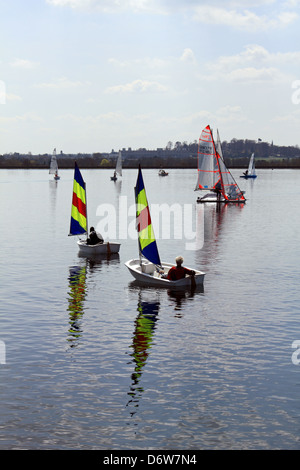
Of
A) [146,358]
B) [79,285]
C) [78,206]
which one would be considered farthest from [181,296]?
[78,206]

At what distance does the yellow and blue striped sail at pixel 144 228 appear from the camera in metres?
45.0

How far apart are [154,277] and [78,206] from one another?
2122cm

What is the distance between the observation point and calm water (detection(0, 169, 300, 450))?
2044 cm

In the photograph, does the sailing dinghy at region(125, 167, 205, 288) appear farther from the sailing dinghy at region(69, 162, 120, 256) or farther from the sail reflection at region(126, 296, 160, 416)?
the sailing dinghy at region(69, 162, 120, 256)

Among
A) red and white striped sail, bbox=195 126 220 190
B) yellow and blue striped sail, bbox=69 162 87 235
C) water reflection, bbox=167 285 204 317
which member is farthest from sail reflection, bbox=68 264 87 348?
red and white striped sail, bbox=195 126 220 190

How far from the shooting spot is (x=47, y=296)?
40.3 meters

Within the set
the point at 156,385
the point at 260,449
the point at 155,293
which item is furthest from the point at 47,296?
the point at 260,449

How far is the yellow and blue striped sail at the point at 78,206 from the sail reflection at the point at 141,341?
77.6 ft

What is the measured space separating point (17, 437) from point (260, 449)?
24.0 ft

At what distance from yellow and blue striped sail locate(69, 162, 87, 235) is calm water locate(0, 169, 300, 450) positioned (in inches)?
333

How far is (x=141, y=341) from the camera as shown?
29.9 m

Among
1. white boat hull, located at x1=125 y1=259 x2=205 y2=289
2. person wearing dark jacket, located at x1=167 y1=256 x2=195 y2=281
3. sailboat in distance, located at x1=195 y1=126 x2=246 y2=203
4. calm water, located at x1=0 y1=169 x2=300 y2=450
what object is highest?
sailboat in distance, located at x1=195 y1=126 x2=246 y2=203

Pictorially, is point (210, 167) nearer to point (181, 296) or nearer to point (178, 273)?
point (178, 273)
